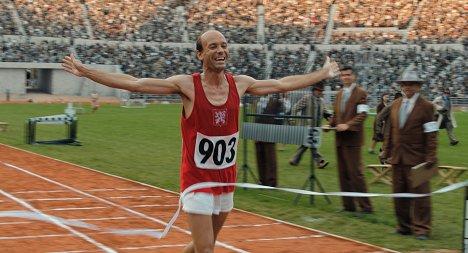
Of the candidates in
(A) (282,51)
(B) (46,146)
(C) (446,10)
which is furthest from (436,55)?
(B) (46,146)

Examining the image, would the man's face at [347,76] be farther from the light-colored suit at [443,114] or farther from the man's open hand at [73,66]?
the light-colored suit at [443,114]

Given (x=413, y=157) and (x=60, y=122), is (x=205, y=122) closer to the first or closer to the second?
(x=413, y=157)

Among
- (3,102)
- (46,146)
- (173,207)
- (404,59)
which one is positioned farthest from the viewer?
(404,59)

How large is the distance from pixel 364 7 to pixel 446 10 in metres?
6.30

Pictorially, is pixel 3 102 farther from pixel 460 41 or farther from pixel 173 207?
pixel 173 207

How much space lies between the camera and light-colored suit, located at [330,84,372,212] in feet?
35.8

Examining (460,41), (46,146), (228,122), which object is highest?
(460,41)

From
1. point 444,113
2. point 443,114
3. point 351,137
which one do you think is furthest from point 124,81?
point 443,114

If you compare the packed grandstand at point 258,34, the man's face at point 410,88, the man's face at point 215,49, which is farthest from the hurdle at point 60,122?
the packed grandstand at point 258,34

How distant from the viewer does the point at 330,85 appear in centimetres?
5103

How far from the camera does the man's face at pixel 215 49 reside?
18.6 feet

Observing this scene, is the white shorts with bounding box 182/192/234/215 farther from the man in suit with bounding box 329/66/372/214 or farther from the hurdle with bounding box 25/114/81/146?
the hurdle with bounding box 25/114/81/146

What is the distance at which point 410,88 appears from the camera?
30.8ft

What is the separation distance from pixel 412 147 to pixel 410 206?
75 cm
